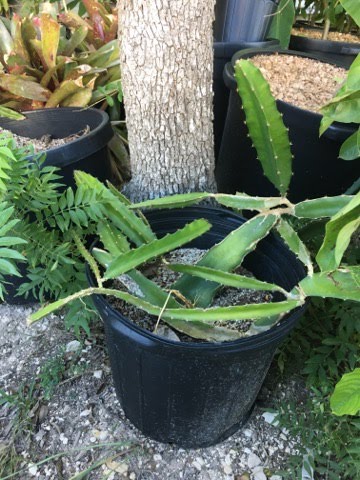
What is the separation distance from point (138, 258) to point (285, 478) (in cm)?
61

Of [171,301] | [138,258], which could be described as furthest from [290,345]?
[138,258]

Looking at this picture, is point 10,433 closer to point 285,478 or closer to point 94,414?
point 94,414

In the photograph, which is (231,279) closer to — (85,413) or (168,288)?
(168,288)

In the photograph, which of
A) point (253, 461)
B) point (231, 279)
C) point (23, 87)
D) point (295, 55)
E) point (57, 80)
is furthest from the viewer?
point (295, 55)

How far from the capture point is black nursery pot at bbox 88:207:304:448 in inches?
27.8

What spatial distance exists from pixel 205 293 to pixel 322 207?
295mm

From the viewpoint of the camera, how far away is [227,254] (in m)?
0.83

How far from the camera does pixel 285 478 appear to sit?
2.98ft

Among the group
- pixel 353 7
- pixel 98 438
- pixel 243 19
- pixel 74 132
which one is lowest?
pixel 98 438

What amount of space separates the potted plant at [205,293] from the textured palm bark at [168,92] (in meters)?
0.13

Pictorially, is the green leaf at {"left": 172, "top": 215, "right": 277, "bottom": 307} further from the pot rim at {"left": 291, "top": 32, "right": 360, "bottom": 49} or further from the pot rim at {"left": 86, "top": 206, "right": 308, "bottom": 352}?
the pot rim at {"left": 291, "top": 32, "right": 360, "bottom": 49}

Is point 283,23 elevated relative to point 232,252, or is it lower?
elevated

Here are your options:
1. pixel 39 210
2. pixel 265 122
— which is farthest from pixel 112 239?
pixel 265 122

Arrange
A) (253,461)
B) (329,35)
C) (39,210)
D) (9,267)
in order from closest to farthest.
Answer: (9,267), (39,210), (253,461), (329,35)
